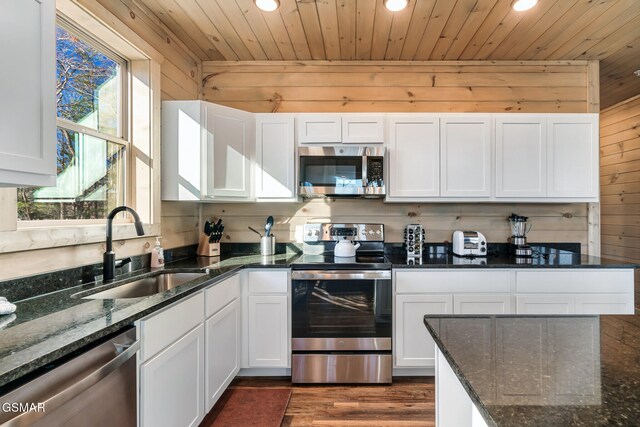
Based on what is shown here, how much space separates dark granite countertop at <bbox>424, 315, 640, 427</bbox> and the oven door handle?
4.04ft

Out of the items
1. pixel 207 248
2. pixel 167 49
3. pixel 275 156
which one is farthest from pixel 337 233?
pixel 167 49

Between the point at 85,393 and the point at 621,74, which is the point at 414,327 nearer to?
the point at 85,393

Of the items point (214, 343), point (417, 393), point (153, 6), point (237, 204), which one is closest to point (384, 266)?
point (417, 393)

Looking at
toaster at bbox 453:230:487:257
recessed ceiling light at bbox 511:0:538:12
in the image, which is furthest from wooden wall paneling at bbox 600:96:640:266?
recessed ceiling light at bbox 511:0:538:12

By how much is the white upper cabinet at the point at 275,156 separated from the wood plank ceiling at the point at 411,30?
668 mm

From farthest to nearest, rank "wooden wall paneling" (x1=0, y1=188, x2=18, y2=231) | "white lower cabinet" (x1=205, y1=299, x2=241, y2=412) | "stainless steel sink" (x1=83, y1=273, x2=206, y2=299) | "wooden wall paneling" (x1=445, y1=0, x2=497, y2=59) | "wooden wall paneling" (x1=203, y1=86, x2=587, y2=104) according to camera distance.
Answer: "wooden wall paneling" (x1=203, y1=86, x2=587, y2=104) < "wooden wall paneling" (x1=445, y1=0, x2=497, y2=59) < "white lower cabinet" (x1=205, y1=299, x2=241, y2=412) < "stainless steel sink" (x1=83, y1=273, x2=206, y2=299) < "wooden wall paneling" (x1=0, y1=188, x2=18, y2=231)

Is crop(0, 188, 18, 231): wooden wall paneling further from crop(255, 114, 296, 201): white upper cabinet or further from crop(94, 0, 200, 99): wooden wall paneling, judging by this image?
crop(255, 114, 296, 201): white upper cabinet

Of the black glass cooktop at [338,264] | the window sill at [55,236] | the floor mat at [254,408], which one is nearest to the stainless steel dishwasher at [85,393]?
the window sill at [55,236]

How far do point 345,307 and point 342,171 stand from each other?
105 centimetres

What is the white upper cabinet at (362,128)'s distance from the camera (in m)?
2.71

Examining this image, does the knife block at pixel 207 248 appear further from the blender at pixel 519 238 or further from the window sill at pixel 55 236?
the blender at pixel 519 238

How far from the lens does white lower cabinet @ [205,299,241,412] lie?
1943 millimetres

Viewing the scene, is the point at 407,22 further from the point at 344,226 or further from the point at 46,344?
the point at 46,344

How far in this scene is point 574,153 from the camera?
2.72 metres
